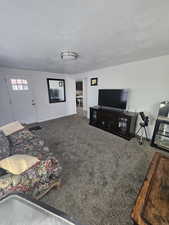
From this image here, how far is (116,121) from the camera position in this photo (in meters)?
3.10

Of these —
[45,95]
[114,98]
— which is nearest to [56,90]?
[45,95]

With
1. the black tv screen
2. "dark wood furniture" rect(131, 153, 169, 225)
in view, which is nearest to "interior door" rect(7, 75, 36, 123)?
the black tv screen

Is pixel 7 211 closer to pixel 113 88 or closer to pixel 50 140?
pixel 50 140

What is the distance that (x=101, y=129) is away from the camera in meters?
3.61

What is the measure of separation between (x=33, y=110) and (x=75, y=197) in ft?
12.1

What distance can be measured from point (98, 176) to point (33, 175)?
A: 106 centimetres

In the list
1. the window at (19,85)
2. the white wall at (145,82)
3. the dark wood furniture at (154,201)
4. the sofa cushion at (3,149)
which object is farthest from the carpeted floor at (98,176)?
the window at (19,85)

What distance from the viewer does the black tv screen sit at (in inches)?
120

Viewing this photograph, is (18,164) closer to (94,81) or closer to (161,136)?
(161,136)

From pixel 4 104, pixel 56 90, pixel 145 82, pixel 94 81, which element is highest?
pixel 94 81

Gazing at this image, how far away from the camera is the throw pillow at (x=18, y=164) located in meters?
1.08

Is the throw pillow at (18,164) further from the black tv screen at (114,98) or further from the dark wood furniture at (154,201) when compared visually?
the black tv screen at (114,98)

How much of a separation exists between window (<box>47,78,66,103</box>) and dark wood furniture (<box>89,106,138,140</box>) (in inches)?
80.0

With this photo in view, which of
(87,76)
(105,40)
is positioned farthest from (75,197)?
(87,76)
